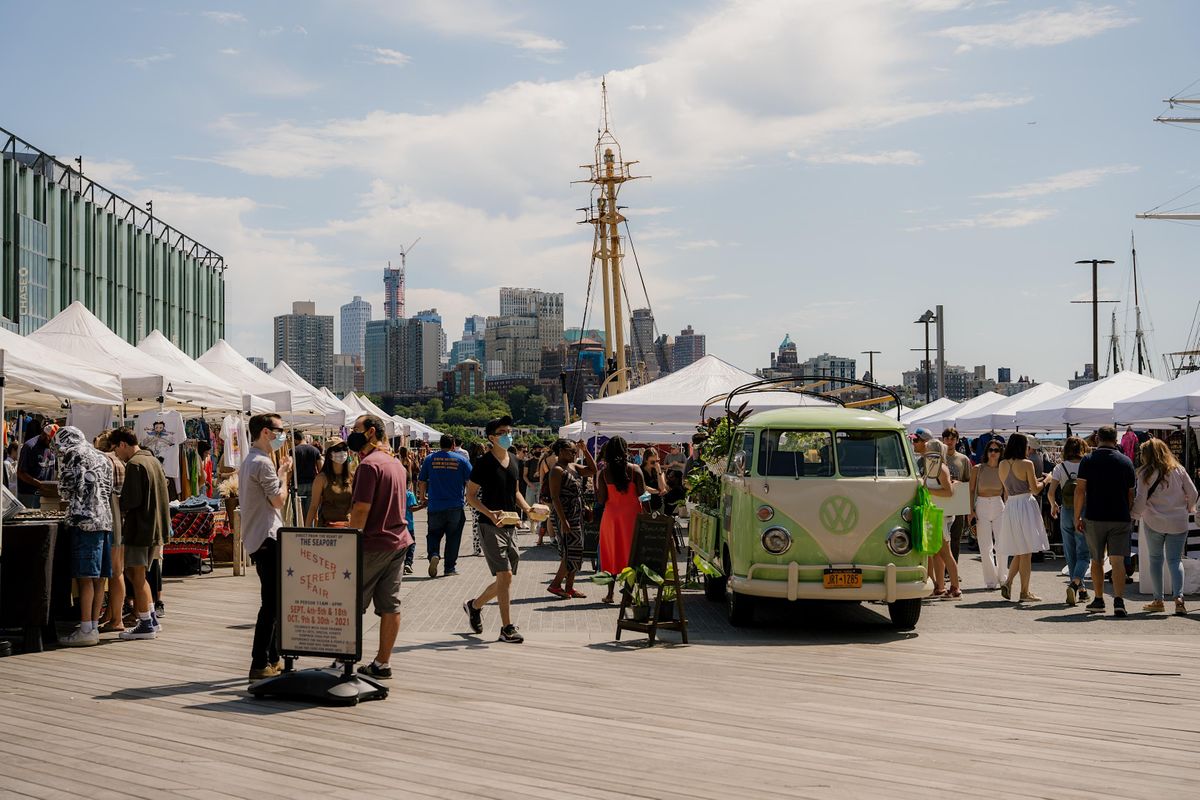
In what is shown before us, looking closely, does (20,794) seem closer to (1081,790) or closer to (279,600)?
(279,600)

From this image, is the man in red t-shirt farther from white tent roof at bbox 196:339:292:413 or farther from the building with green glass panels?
the building with green glass panels

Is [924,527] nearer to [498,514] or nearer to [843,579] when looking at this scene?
[843,579]

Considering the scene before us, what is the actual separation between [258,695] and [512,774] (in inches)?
114

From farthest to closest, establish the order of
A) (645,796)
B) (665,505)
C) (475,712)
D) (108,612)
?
(665,505)
(108,612)
(475,712)
(645,796)

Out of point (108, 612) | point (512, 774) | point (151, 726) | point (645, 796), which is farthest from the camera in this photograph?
point (108, 612)

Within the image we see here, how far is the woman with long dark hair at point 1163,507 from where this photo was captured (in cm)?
1309

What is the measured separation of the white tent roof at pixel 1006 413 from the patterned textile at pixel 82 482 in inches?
799

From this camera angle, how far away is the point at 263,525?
9.41m

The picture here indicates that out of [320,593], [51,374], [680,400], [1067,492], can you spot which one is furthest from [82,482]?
[680,400]

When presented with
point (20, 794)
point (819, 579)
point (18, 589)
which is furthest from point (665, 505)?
point (20, 794)

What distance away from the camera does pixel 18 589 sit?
34.6 ft

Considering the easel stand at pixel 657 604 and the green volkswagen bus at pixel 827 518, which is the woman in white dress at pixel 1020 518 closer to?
the green volkswagen bus at pixel 827 518

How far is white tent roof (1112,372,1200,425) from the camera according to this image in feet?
54.7

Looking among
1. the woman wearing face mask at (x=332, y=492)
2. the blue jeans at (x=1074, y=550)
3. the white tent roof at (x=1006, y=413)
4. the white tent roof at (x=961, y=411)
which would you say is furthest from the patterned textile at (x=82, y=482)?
the white tent roof at (x=961, y=411)
